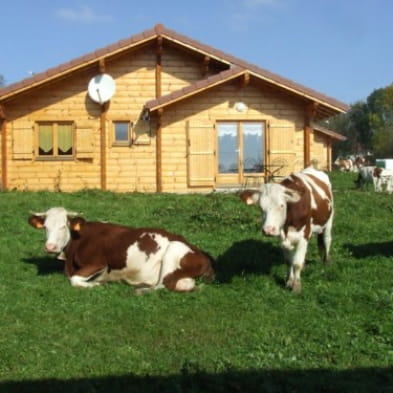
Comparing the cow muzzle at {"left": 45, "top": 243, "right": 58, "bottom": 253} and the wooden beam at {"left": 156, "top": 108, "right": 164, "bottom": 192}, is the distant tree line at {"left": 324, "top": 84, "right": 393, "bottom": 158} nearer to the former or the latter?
the wooden beam at {"left": 156, "top": 108, "right": 164, "bottom": 192}

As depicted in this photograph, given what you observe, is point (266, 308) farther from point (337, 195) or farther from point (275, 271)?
point (337, 195)

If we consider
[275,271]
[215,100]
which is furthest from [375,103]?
[275,271]

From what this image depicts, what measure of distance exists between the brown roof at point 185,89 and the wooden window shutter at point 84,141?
6.34ft

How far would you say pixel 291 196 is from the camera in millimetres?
8906

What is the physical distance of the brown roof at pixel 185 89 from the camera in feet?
69.1

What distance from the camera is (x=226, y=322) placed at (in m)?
7.39

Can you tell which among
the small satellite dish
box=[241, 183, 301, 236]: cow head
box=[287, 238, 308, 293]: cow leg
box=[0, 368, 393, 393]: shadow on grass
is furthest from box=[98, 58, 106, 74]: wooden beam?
box=[0, 368, 393, 393]: shadow on grass

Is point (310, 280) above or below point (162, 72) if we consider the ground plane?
below

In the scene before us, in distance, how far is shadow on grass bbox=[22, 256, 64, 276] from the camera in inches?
404

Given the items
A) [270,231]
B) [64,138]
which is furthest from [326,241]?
[64,138]

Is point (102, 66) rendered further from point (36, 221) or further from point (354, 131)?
point (354, 131)

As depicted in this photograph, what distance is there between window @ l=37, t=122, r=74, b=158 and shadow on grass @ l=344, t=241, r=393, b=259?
12.5m

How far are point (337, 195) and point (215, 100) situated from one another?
544 centimetres

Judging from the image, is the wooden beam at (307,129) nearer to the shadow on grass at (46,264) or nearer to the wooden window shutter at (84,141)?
the wooden window shutter at (84,141)
